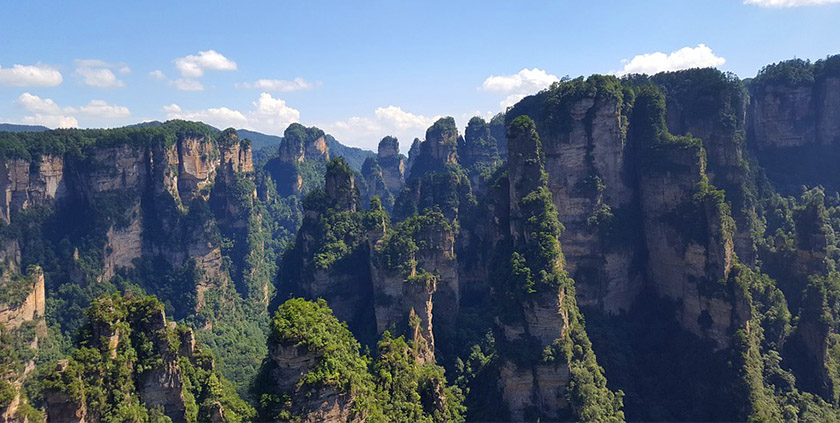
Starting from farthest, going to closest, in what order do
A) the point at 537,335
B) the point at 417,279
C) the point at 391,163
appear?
the point at 391,163 < the point at 417,279 < the point at 537,335

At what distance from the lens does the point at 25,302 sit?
194ft

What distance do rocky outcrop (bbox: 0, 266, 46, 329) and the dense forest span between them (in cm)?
31

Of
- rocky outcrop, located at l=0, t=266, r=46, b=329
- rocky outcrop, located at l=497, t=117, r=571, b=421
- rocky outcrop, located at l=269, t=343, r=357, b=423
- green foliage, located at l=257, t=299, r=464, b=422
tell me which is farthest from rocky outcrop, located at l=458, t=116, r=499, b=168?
rocky outcrop, located at l=269, t=343, r=357, b=423

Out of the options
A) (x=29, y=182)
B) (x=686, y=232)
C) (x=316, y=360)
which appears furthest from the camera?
(x=29, y=182)

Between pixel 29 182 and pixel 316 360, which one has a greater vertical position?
pixel 29 182

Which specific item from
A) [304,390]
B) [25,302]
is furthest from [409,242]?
[25,302]

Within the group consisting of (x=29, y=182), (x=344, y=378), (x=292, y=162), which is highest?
(x=292, y=162)

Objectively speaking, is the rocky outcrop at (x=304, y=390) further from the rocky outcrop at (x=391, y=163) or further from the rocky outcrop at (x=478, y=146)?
the rocky outcrop at (x=391, y=163)

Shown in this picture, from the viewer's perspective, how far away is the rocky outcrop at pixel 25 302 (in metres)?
56.7

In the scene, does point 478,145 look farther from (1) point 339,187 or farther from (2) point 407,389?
(2) point 407,389

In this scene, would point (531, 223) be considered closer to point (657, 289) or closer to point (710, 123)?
point (657, 289)

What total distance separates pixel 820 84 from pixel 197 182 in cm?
10244

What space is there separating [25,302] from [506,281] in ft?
184

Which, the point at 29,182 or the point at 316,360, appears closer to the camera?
the point at 316,360
